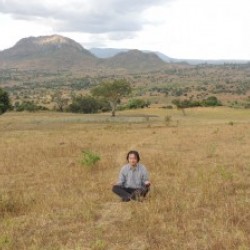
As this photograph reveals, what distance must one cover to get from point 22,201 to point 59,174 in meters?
4.78

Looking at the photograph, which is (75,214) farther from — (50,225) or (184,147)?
(184,147)

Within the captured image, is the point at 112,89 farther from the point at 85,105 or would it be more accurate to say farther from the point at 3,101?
the point at 85,105

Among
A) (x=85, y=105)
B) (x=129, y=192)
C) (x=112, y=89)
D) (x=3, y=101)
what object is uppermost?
(x=129, y=192)

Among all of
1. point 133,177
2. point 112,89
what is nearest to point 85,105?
point 112,89

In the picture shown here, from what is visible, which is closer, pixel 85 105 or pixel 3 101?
pixel 3 101

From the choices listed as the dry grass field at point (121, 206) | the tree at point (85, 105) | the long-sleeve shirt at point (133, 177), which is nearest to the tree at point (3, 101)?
the tree at point (85, 105)

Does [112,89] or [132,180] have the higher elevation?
[132,180]

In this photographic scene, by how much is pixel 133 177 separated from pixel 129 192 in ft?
1.44

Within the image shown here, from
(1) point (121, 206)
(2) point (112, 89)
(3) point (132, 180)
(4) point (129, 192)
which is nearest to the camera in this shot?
(1) point (121, 206)

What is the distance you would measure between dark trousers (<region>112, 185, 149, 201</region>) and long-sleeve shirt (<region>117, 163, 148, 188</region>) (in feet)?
0.53

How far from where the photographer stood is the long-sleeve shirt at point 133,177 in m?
13.0

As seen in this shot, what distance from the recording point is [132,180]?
13000 millimetres

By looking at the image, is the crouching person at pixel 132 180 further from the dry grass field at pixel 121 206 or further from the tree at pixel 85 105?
the tree at pixel 85 105

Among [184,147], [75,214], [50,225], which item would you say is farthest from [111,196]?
[184,147]
